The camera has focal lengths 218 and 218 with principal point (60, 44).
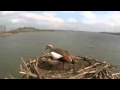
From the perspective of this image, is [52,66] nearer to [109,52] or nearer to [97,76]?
[97,76]

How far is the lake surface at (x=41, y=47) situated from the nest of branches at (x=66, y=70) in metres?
1.10

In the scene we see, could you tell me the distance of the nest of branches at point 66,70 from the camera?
413 cm

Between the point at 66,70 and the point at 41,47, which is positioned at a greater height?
the point at 41,47

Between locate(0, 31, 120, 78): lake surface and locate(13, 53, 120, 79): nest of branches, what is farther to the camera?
locate(0, 31, 120, 78): lake surface

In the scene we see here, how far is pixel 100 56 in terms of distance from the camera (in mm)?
6383

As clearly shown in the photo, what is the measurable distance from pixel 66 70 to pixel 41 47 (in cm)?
210

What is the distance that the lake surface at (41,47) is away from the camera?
5992 mm

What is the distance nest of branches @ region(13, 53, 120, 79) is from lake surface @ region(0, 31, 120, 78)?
110 cm

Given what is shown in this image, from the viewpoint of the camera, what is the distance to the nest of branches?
413cm

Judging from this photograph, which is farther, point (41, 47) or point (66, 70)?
point (41, 47)

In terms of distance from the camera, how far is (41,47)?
21.3 feet

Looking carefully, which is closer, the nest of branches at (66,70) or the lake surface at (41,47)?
the nest of branches at (66,70)
